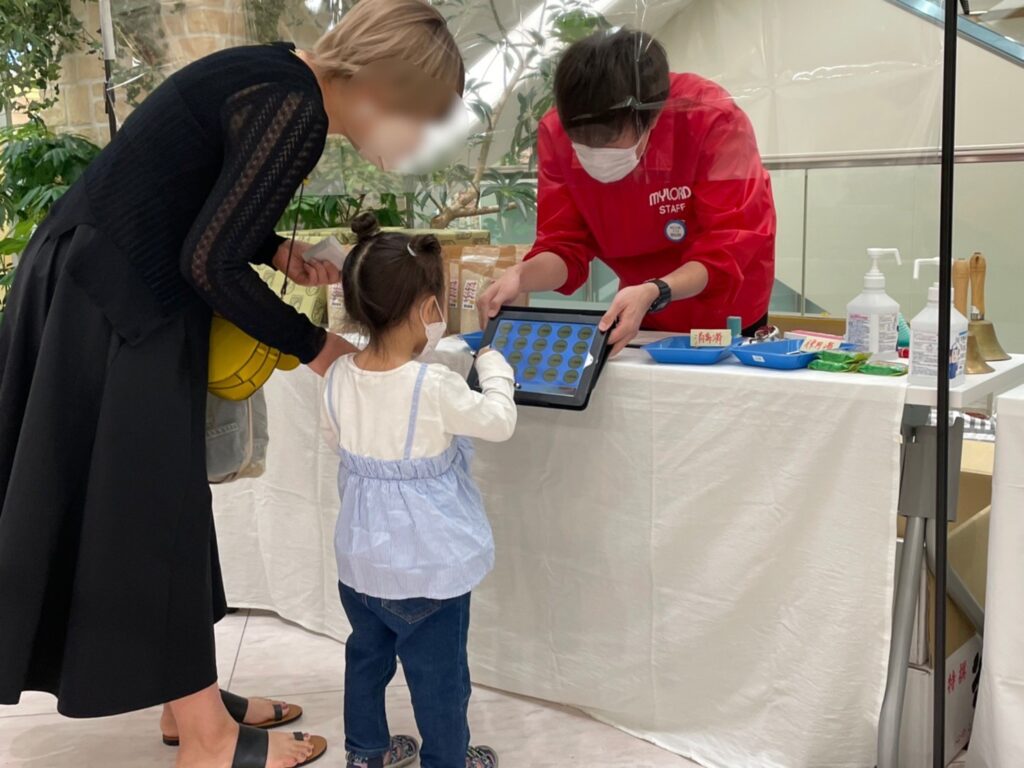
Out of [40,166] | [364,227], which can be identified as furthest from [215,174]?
[40,166]

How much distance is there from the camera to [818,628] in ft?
4.57

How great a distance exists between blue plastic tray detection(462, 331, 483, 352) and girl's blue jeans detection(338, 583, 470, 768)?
0.43 metres

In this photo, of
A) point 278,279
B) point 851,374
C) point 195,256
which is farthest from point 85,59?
point 851,374

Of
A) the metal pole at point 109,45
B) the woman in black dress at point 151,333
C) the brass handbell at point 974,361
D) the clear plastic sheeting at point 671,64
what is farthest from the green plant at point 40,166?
the brass handbell at point 974,361

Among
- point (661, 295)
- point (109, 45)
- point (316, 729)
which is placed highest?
point (109, 45)

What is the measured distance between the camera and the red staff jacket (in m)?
1.63

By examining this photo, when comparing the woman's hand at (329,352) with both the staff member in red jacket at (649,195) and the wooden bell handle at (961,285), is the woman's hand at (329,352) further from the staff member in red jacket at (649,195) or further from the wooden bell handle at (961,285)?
the wooden bell handle at (961,285)

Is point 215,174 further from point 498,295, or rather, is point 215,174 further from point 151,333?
point 498,295

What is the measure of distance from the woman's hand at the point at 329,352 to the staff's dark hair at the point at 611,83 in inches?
20.5

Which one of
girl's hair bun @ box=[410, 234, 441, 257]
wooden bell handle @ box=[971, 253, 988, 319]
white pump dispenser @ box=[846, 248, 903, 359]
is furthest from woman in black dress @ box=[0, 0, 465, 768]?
wooden bell handle @ box=[971, 253, 988, 319]

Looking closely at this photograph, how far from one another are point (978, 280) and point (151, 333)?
1.19 metres

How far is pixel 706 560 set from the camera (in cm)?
148

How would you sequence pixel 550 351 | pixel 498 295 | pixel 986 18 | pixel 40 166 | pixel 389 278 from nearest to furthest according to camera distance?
pixel 389 278
pixel 986 18
pixel 550 351
pixel 498 295
pixel 40 166

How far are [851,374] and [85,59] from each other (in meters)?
3.13
